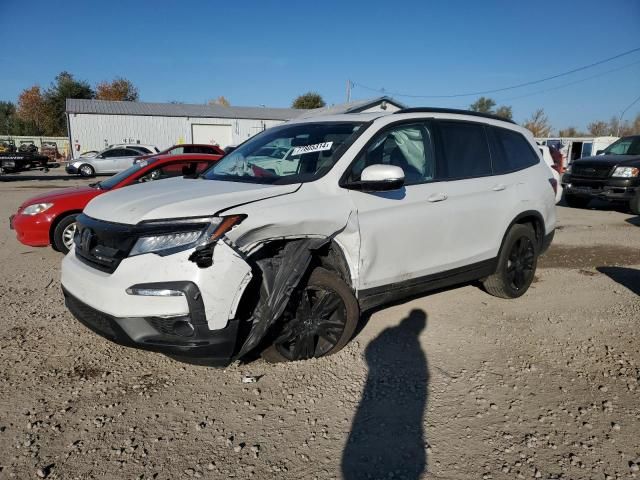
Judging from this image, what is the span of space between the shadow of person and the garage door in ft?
124

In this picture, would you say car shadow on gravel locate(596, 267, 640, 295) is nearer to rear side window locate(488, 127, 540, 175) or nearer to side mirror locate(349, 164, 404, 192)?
rear side window locate(488, 127, 540, 175)

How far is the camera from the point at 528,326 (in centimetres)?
423

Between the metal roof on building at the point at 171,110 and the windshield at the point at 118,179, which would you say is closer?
the windshield at the point at 118,179

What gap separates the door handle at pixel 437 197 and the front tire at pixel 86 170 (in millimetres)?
24505

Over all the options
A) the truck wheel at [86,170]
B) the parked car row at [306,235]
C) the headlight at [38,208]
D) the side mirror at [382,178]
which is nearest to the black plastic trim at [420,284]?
the parked car row at [306,235]

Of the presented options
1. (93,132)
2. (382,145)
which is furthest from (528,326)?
(93,132)

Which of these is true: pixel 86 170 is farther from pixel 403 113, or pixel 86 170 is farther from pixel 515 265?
pixel 515 265

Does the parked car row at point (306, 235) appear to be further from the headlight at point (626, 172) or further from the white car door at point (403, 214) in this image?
the headlight at point (626, 172)

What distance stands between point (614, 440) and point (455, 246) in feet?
6.17

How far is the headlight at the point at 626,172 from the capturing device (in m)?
10.5

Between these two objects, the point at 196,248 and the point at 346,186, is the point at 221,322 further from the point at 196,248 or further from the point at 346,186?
the point at 346,186

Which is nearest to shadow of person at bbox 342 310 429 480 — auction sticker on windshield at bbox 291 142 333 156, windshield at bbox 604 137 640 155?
auction sticker on windshield at bbox 291 142 333 156

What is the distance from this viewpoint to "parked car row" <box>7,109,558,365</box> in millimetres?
2701

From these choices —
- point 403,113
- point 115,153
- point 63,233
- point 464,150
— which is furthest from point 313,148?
point 115,153
